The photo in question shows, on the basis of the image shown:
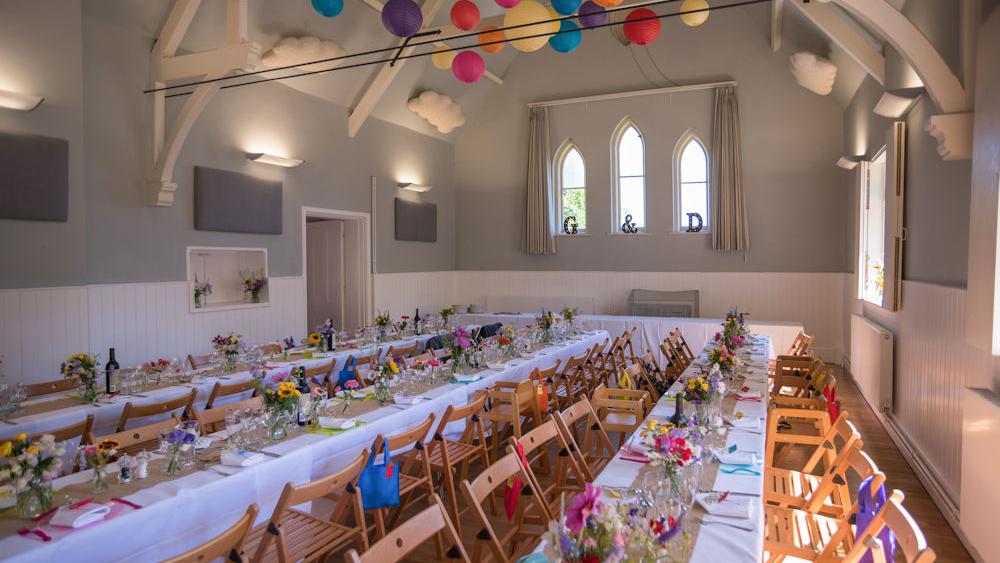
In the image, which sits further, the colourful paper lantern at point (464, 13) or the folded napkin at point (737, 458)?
the colourful paper lantern at point (464, 13)

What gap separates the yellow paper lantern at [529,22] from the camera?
6.21 m

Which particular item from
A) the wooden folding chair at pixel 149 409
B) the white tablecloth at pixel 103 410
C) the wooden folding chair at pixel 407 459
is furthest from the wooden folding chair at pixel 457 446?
the white tablecloth at pixel 103 410

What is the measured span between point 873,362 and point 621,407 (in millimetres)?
4634

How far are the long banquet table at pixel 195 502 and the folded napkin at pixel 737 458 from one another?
231cm

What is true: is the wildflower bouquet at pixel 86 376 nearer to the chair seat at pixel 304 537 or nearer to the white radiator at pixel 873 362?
the chair seat at pixel 304 537

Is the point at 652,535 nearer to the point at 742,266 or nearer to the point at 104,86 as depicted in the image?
the point at 104,86

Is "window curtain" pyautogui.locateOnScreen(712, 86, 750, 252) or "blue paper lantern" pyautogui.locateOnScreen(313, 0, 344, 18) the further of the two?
"window curtain" pyautogui.locateOnScreen(712, 86, 750, 252)

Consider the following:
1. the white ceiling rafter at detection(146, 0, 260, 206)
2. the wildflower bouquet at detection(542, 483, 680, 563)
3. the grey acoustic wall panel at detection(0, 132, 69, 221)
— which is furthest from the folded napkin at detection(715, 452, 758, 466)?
the white ceiling rafter at detection(146, 0, 260, 206)

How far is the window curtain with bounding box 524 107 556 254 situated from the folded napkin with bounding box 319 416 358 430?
10.3 m

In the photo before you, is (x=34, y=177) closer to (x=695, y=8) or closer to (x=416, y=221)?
(x=695, y=8)

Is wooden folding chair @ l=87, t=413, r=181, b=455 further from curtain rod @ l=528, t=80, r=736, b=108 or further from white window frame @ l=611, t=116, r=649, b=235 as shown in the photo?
curtain rod @ l=528, t=80, r=736, b=108

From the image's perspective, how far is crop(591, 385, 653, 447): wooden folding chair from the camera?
15.3 ft

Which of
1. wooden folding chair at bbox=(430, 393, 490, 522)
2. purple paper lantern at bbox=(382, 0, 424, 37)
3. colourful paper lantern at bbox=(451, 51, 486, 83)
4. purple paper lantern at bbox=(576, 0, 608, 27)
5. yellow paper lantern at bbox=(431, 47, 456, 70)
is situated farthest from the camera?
yellow paper lantern at bbox=(431, 47, 456, 70)

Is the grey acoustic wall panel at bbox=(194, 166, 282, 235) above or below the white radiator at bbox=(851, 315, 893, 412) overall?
above
